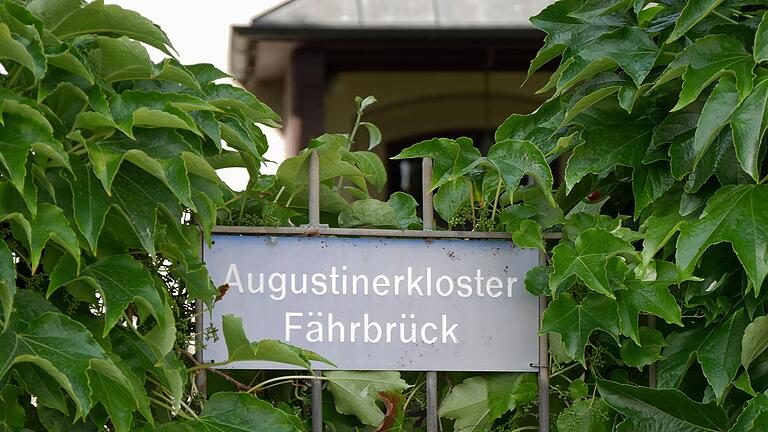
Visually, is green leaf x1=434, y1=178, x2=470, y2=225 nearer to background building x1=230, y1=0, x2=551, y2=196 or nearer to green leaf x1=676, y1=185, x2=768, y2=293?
green leaf x1=676, y1=185, x2=768, y2=293

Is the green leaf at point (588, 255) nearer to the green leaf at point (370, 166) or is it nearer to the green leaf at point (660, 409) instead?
the green leaf at point (660, 409)

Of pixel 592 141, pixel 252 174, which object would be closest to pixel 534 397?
pixel 592 141

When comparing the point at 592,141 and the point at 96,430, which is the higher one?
the point at 592,141

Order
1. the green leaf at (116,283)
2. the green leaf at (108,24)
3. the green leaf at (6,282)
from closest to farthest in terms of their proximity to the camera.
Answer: the green leaf at (6,282) → the green leaf at (116,283) → the green leaf at (108,24)

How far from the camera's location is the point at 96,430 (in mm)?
1918

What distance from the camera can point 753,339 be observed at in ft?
6.60

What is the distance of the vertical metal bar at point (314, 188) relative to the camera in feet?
7.17

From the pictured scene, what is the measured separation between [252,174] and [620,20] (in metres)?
0.64

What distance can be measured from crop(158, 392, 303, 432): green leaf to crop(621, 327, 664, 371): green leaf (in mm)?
527

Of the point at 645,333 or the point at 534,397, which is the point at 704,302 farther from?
the point at 534,397

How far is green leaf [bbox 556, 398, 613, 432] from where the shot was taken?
2.16 meters

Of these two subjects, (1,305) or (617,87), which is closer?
(1,305)

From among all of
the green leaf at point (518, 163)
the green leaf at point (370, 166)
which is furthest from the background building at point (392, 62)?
the green leaf at point (518, 163)

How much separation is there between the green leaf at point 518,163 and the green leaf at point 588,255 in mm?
81
